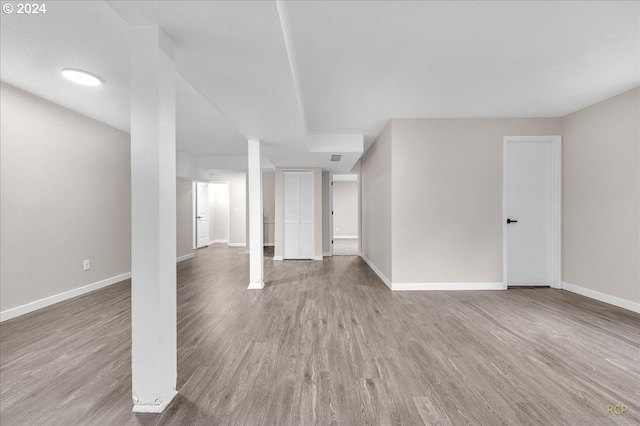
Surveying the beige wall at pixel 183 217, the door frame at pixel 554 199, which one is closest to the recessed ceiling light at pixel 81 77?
the beige wall at pixel 183 217

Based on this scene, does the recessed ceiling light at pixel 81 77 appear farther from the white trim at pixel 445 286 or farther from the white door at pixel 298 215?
the white trim at pixel 445 286

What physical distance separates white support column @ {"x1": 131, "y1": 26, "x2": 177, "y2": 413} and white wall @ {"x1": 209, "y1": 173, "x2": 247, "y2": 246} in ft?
25.3

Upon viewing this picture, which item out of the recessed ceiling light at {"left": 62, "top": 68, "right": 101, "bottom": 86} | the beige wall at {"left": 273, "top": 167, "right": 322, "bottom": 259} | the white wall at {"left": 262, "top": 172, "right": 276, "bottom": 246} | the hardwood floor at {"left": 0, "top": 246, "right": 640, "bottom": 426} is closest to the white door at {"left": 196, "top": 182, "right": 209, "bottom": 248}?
the white wall at {"left": 262, "top": 172, "right": 276, "bottom": 246}

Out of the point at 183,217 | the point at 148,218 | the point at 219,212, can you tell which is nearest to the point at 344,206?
the point at 219,212

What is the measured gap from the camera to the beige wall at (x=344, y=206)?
10.9 m

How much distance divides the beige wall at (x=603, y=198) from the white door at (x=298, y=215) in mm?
4740

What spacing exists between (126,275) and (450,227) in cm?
540

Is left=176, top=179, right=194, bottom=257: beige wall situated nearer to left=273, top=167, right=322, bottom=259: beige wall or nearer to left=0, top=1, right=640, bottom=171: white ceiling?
left=273, top=167, right=322, bottom=259: beige wall

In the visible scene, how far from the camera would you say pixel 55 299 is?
3.37m

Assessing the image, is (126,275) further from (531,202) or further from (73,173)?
(531,202)

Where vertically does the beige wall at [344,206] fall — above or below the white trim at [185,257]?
above

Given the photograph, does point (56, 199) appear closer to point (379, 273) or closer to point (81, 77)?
point (81, 77)

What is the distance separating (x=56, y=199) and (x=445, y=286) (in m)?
5.46

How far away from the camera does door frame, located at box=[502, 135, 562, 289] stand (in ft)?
12.9
